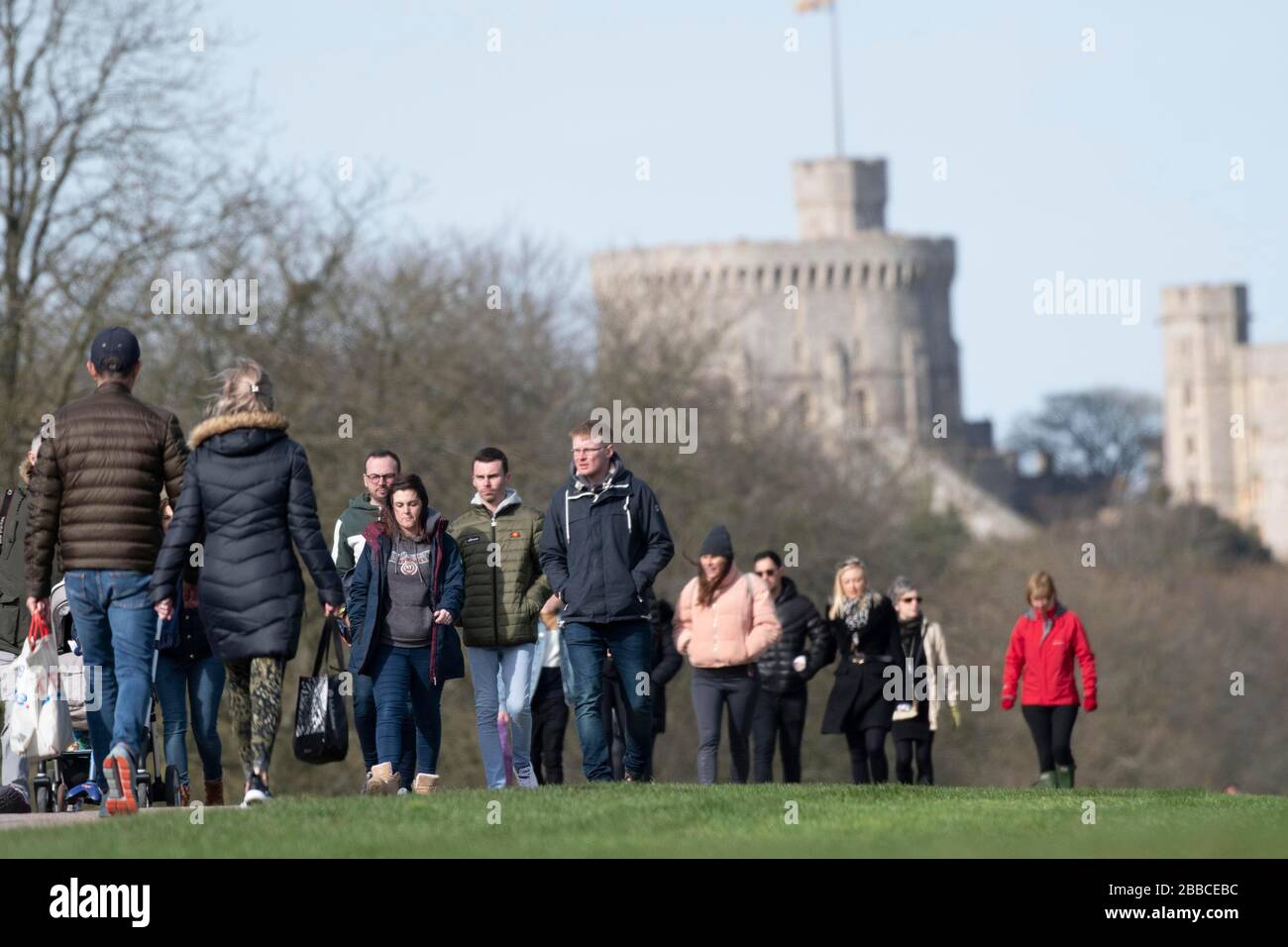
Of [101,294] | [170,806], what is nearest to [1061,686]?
[170,806]

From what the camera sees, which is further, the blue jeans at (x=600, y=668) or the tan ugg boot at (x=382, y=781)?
the blue jeans at (x=600, y=668)

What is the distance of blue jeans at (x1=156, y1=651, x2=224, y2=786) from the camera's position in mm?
13609

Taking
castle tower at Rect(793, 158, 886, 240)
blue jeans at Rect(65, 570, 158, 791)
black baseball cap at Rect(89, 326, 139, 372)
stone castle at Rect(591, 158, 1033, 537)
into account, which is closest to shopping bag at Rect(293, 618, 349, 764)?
blue jeans at Rect(65, 570, 158, 791)

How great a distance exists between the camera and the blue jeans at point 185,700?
13.6 m

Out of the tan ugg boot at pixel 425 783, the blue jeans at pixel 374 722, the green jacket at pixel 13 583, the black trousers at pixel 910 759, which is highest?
the green jacket at pixel 13 583

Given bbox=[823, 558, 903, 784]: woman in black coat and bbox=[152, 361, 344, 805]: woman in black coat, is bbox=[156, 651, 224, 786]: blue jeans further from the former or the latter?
bbox=[823, 558, 903, 784]: woman in black coat

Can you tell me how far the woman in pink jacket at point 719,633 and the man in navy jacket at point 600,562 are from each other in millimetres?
1963

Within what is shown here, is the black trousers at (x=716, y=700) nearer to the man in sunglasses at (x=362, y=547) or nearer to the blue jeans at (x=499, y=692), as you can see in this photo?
the blue jeans at (x=499, y=692)

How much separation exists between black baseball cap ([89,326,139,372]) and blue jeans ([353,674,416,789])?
2274mm

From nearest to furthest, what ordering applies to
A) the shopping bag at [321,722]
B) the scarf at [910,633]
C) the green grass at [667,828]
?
1. the green grass at [667,828]
2. the shopping bag at [321,722]
3. the scarf at [910,633]

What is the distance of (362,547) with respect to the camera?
14.3 m

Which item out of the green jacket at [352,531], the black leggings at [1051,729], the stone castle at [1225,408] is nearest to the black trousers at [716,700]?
the black leggings at [1051,729]

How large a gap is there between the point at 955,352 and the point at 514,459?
100 meters

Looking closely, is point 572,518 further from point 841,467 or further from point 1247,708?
point 1247,708
